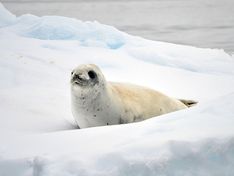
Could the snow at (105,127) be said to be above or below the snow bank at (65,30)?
below

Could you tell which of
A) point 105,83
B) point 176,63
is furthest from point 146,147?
point 176,63

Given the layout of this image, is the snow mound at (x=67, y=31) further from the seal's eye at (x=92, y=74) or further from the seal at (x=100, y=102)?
the seal's eye at (x=92, y=74)

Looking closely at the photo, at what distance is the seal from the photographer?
4141mm

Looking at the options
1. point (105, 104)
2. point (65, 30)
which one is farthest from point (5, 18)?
point (105, 104)

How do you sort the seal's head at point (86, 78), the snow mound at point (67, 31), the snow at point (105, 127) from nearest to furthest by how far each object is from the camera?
the snow at point (105, 127) → the seal's head at point (86, 78) → the snow mound at point (67, 31)

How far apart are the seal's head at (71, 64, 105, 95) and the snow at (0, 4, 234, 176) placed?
1.01ft

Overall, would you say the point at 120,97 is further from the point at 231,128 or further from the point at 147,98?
the point at 231,128

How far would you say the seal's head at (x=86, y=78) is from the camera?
161 inches

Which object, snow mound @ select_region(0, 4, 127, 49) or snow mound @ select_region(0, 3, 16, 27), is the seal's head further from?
snow mound @ select_region(0, 3, 16, 27)

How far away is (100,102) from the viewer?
4.27m

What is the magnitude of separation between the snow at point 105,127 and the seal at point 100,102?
0.17 meters

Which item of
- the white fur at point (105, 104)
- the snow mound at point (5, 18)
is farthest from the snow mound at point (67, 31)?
the white fur at point (105, 104)

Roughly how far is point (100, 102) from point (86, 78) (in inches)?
9.9

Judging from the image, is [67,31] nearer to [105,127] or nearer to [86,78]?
[86,78]
